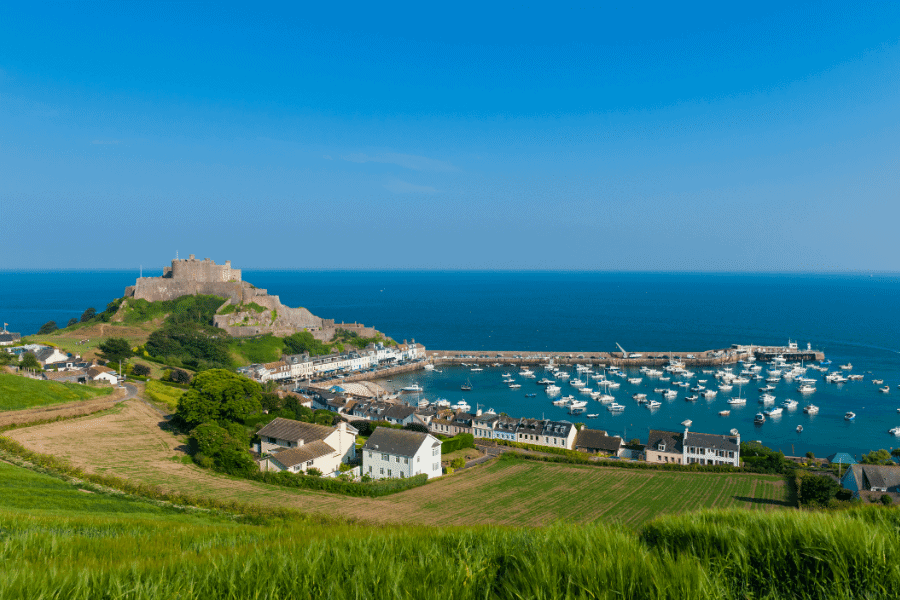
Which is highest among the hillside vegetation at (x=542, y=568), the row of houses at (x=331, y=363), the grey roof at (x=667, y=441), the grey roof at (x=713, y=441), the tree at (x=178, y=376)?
the hillside vegetation at (x=542, y=568)

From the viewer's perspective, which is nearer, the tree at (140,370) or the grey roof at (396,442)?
the grey roof at (396,442)

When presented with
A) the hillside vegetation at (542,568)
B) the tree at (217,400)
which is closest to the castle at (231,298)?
the tree at (217,400)

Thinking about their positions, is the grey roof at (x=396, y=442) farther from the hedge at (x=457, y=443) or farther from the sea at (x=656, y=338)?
the sea at (x=656, y=338)

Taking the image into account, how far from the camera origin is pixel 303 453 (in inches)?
977

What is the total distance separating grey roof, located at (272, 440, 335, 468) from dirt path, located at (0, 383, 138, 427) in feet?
44.3

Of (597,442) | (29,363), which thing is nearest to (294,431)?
(597,442)

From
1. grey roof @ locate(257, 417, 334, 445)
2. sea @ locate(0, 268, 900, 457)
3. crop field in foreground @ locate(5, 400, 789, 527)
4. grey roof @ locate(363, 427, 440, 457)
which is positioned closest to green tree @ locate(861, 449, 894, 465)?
sea @ locate(0, 268, 900, 457)

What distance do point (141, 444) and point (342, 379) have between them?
33.2m

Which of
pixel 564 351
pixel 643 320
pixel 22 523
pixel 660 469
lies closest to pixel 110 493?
pixel 22 523

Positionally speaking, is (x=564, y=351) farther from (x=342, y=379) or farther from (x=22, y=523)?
(x=22, y=523)

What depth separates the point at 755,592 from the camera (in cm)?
295

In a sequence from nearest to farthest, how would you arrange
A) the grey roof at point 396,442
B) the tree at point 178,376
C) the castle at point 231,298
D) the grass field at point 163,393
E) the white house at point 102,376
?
the grey roof at point 396,442 < the grass field at point 163,393 < the white house at point 102,376 < the tree at point 178,376 < the castle at point 231,298

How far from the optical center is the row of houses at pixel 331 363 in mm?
56250

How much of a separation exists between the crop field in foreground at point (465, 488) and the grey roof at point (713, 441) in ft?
8.74
